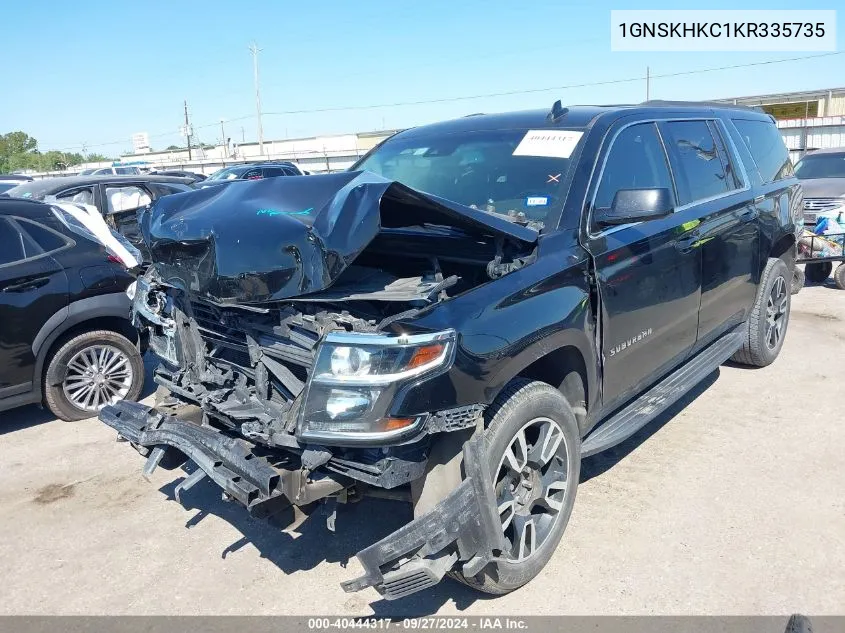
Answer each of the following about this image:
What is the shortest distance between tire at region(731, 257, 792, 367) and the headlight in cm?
393

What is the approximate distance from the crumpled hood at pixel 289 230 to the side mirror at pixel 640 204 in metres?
0.53

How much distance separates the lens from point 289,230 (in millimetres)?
2752

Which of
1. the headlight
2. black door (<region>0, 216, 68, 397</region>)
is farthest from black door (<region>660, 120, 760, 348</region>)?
black door (<region>0, 216, 68, 397</region>)

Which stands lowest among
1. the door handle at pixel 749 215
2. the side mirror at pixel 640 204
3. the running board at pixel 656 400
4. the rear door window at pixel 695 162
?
the running board at pixel 656 400

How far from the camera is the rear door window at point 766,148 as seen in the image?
529cm

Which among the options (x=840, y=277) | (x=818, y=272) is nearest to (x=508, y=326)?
(x=840, y=277)

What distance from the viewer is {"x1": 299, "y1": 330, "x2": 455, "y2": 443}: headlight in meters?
2.43

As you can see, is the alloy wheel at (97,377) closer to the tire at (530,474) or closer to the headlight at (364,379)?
the headlight at (364,379)

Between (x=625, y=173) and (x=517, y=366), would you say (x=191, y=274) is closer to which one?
(x=517, y=366)

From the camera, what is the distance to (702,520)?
3543mm

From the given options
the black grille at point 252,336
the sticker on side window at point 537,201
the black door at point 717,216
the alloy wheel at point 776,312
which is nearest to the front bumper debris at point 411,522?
the black grille at point 252,336

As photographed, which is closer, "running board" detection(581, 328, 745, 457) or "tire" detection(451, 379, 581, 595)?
"tire" detection(451, 379, 581, 595)

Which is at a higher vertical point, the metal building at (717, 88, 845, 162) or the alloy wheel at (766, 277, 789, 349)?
the metal building at (717, 88, 845, 162)

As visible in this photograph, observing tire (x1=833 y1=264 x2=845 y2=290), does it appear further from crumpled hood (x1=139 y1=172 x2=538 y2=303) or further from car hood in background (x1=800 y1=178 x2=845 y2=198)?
crumpled hood (x1=139 y1=172 x2=538 y2=303)
